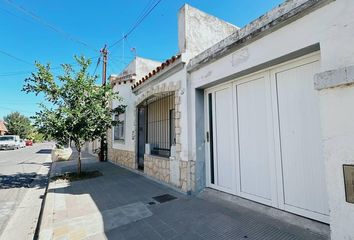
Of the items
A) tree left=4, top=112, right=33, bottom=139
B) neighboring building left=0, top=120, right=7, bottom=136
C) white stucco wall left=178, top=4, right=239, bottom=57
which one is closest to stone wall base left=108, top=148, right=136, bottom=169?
white stucco wall left=178, top=4, right=239, bottom=57

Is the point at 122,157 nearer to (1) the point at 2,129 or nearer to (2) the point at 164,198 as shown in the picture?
(2) the point at 164,198

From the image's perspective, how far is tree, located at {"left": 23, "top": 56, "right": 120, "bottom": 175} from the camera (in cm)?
708

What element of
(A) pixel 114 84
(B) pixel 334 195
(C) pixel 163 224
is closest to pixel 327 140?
(B) pixel 334 195

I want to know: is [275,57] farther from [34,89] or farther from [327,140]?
[34,89]

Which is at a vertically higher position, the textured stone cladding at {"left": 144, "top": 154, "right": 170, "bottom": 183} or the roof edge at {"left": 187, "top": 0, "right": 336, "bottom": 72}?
the roof edge at {"left": 187, "top": 0, "right": 336, "bottom": 72}

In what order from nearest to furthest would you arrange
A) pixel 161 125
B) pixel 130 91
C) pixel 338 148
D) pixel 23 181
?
pixel 338 148 < pixel 161 125 < pixel 23 181 < pixel 130 91

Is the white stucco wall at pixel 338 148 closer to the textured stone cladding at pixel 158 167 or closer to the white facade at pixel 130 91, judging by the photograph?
the textured stone cladding at pixel 158 167

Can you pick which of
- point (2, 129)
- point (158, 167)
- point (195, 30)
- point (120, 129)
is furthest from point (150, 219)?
point (2, 129)

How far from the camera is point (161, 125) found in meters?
7.72

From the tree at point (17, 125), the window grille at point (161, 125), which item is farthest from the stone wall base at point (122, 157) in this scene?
the tree at point (17, 125)

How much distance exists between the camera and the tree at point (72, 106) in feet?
23.2

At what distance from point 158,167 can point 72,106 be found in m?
4.17

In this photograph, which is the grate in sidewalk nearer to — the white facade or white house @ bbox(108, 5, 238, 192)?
white house @ bbox(108, 5, 238, 192)

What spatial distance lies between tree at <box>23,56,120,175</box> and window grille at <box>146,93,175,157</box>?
5.96 ft
